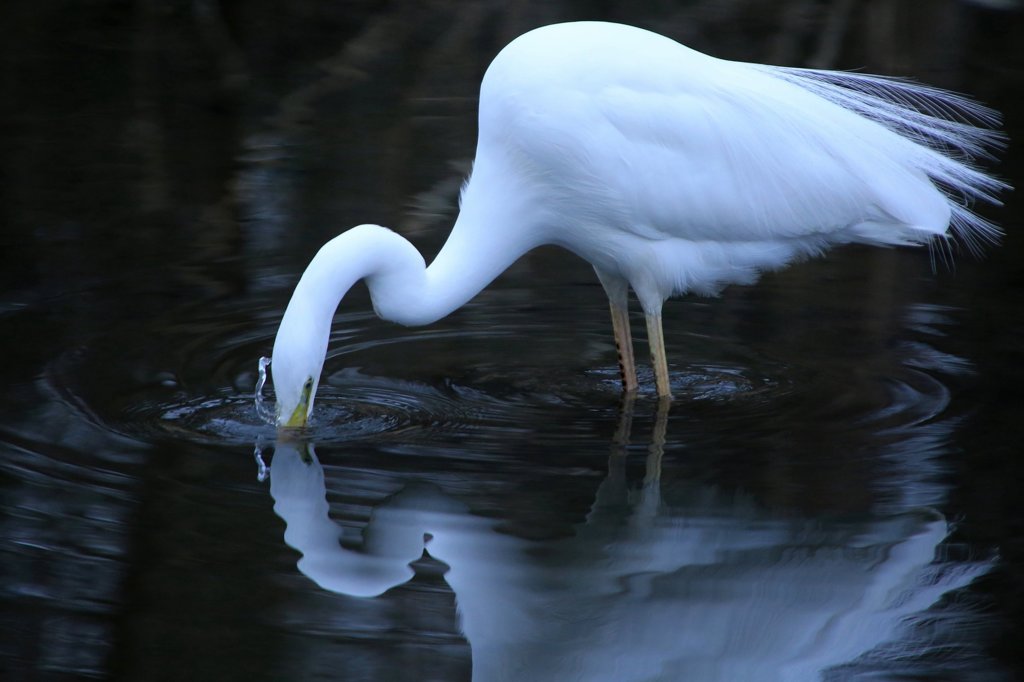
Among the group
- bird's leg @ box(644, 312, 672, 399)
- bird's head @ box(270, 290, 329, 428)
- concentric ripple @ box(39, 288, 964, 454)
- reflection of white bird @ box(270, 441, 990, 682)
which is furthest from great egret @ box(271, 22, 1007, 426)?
reflection of white bird @ box(270, 441, 990, 682)

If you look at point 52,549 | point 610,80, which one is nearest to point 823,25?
point 610,80

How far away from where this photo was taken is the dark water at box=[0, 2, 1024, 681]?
3982mm

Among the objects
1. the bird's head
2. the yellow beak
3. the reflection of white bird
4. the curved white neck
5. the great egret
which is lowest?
the reflection of white bird

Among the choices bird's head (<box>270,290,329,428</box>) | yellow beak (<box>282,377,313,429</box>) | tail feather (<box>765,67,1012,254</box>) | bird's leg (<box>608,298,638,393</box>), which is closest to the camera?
bird's head (<box>270,290,329,428</box>)

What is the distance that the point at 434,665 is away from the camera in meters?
3.86

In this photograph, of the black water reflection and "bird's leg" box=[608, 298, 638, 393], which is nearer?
the black water reflection

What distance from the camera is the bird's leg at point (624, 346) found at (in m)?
5.94

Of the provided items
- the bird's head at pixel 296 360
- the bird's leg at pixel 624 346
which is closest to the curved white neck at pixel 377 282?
the bird's head at pixel 296 360

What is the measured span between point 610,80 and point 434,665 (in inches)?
101

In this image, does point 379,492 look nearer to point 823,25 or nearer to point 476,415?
point 476,415

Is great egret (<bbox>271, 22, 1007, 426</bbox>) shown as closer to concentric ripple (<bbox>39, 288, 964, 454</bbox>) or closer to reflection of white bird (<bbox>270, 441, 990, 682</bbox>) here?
concentric ripple (<bbox>39, 288, 964, 454</bbox>)

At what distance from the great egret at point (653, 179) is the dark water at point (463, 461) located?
1.70 ft

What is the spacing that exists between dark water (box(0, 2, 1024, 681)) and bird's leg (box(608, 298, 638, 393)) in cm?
10

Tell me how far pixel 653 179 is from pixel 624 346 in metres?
0.75
